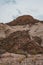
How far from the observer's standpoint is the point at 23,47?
22.2 meters

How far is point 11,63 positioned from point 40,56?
2.43m

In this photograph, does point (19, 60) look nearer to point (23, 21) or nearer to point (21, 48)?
point (21, 48)

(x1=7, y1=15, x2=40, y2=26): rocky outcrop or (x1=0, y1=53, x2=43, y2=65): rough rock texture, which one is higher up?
(x1=7, y1=15, x2=40, y2=26): rocky outcrop

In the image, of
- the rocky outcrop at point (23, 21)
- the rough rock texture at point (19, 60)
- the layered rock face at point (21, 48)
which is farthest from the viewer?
the rocky outcrop at point (23, 21)

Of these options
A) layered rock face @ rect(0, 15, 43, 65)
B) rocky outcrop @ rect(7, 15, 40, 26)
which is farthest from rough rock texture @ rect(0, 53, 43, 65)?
rocky outcrop @ rect(7, 15, 40, 26)

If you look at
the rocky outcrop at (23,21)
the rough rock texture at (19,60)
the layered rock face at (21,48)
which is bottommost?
the rough rock texture at (19,60)

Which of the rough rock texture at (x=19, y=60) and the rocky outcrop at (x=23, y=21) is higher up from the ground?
the rocky outcrop at (x=23, y=21)

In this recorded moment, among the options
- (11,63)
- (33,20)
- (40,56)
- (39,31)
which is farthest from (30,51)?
(33,20)

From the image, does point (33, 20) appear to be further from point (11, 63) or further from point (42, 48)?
point (11, 63)

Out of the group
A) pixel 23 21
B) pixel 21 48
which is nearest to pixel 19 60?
pixel 21 48

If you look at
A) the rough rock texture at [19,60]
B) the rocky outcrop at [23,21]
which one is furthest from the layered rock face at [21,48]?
the rocky outcrop at [23,21]

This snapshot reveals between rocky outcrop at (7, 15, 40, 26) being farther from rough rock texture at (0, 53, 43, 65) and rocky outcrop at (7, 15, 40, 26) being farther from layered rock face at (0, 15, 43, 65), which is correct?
rough rock texture at (0, 53, 43, 65)

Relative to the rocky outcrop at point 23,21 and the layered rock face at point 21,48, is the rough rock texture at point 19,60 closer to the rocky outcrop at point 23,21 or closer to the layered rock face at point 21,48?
the layered rock face at point 21,48

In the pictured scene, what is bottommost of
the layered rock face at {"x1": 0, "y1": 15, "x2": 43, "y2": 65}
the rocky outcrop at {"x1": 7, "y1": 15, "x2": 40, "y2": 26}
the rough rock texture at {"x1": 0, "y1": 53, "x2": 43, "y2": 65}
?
the rough rock texture at {"x1": 0, "y1": 53, "x2": 43, "y2": 65}
